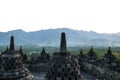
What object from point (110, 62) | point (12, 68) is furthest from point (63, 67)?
point (110, 62)

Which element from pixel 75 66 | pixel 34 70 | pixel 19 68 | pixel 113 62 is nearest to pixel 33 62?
pixel 34 70

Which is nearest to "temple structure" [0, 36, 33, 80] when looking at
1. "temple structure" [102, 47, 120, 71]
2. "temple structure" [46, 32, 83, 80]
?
"temple structure" [46, 32, 83, 80]

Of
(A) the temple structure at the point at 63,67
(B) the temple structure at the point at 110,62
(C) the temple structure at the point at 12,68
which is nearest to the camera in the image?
(A) the temple structure at the point at 63,67

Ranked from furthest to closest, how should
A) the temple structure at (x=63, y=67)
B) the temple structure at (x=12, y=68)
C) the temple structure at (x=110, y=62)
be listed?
1. the temple structure at (x=110, y=62)
2. the temple structure at (x=12, y=68)
3. the temple structure at (x=63, y=67)

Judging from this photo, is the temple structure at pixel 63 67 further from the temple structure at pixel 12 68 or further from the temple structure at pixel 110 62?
the temple structure at pixel 110 62

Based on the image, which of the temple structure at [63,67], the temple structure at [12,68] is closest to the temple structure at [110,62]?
the temple structure at [12,68]

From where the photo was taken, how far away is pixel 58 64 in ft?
89.8

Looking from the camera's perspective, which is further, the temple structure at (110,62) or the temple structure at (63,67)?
the temple structure at (110,62)

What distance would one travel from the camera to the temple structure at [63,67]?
1062 inches

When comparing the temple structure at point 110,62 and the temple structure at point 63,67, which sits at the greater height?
the temple structure at point 63,67

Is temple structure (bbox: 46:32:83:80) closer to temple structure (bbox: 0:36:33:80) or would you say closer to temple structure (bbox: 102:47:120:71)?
temple structure (bbox: 0:36:33:80)

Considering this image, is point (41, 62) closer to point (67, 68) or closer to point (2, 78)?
point (2, 78)

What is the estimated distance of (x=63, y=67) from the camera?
27.2m

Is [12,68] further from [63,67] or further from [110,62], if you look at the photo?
[110,62]
